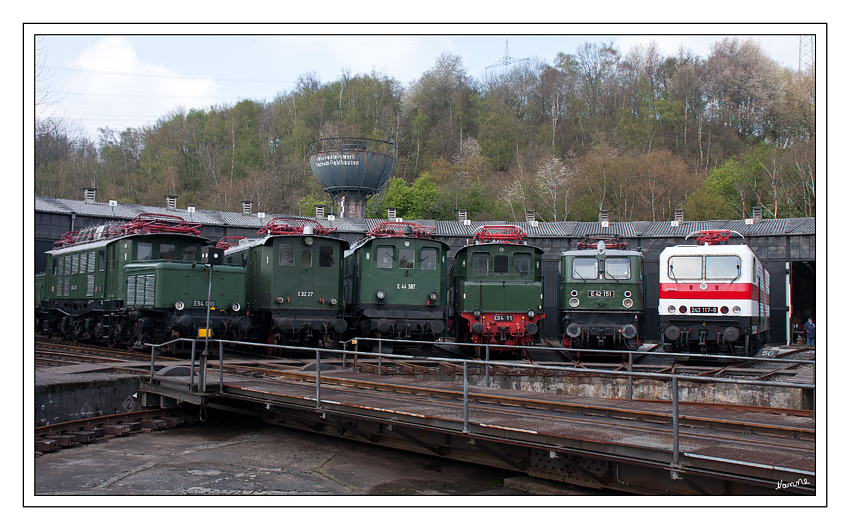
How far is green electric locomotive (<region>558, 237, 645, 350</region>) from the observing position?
56.4 feet

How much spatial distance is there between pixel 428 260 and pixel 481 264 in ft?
5.15

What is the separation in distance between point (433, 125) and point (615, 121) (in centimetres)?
1824

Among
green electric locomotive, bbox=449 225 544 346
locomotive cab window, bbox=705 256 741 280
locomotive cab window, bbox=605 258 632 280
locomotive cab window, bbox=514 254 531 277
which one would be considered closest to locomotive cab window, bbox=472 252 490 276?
green electric locomotive, bbox=449 225 544 346

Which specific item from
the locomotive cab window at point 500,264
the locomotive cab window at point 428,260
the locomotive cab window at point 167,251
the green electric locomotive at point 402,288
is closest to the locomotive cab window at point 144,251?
the locomotive cab window at point 167,251

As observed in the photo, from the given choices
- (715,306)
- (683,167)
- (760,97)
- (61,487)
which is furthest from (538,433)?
(760,97)

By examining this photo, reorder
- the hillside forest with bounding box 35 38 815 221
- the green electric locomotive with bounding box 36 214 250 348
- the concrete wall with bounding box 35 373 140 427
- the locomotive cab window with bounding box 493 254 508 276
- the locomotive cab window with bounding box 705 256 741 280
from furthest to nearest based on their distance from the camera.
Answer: the hillside forest with bounding box 35 38 815 221
the locomotive cab window with bounding box 493 254 508 276
the green electric locomotive with bounding box 36 214 250 348
the locomotive cab window with bounding box 705 256 741 280
the concrete wall with bounding box 35 373 140 427

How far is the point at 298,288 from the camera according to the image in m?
17.4

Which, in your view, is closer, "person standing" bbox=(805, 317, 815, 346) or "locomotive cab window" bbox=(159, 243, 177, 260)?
"locomotive cab window" bbox=(159, 243, 177, 260)

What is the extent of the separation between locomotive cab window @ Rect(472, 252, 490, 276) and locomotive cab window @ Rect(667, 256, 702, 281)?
490cm

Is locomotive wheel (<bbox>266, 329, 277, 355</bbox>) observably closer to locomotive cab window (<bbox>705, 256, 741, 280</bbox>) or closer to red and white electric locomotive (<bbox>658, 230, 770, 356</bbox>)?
red and white electric locomotive (<bbox>658, 230, 770, 356</bbox>)

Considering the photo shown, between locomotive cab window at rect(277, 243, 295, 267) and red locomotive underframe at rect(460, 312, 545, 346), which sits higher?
locomotive cab window at rect(277, 243, 295, 267)

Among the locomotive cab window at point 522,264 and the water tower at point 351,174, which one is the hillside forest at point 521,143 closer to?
the water tower at point 351,174

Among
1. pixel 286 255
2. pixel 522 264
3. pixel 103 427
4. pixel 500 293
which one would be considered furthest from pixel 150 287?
pixel 522 264

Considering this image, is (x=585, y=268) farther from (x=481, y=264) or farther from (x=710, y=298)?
(x=710, y=298)
